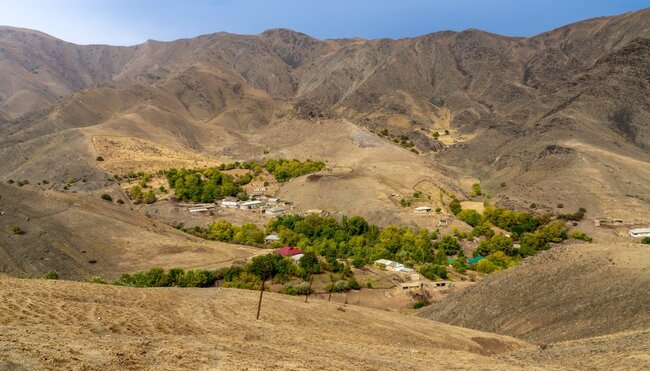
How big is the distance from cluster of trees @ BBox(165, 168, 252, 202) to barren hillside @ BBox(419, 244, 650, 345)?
62.4 metres

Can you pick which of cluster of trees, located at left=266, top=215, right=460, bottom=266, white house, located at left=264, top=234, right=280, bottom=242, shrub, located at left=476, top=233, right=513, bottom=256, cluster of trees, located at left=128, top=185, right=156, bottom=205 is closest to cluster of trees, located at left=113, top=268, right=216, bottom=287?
cluster of trees, located at left=266, top=215, right=460, bottom=266

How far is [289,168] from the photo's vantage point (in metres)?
106

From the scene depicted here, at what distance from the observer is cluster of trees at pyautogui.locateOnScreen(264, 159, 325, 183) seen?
4122 inches

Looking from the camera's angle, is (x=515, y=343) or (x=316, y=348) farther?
(x=515, y=343)

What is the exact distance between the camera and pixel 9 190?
5928 cm

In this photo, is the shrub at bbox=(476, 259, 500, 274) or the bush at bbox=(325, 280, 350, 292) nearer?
the bush at bbox=(325, 280, 350, 292)

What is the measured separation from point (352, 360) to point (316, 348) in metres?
2.07

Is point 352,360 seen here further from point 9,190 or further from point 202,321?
point 9,190

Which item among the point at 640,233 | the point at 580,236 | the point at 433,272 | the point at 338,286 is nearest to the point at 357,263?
the point at 338,286

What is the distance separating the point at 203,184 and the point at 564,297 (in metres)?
76.3

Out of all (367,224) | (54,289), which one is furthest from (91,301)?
(367,224)

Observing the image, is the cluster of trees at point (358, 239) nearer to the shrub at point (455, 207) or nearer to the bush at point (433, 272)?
the bush at point (433, 272)

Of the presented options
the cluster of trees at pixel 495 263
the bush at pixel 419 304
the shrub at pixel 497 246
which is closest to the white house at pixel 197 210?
the shrub at pixel 497 246

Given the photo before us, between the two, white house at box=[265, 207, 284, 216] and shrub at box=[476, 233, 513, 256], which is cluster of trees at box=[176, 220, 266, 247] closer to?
white house at box=[265, 207, 284, 216]
